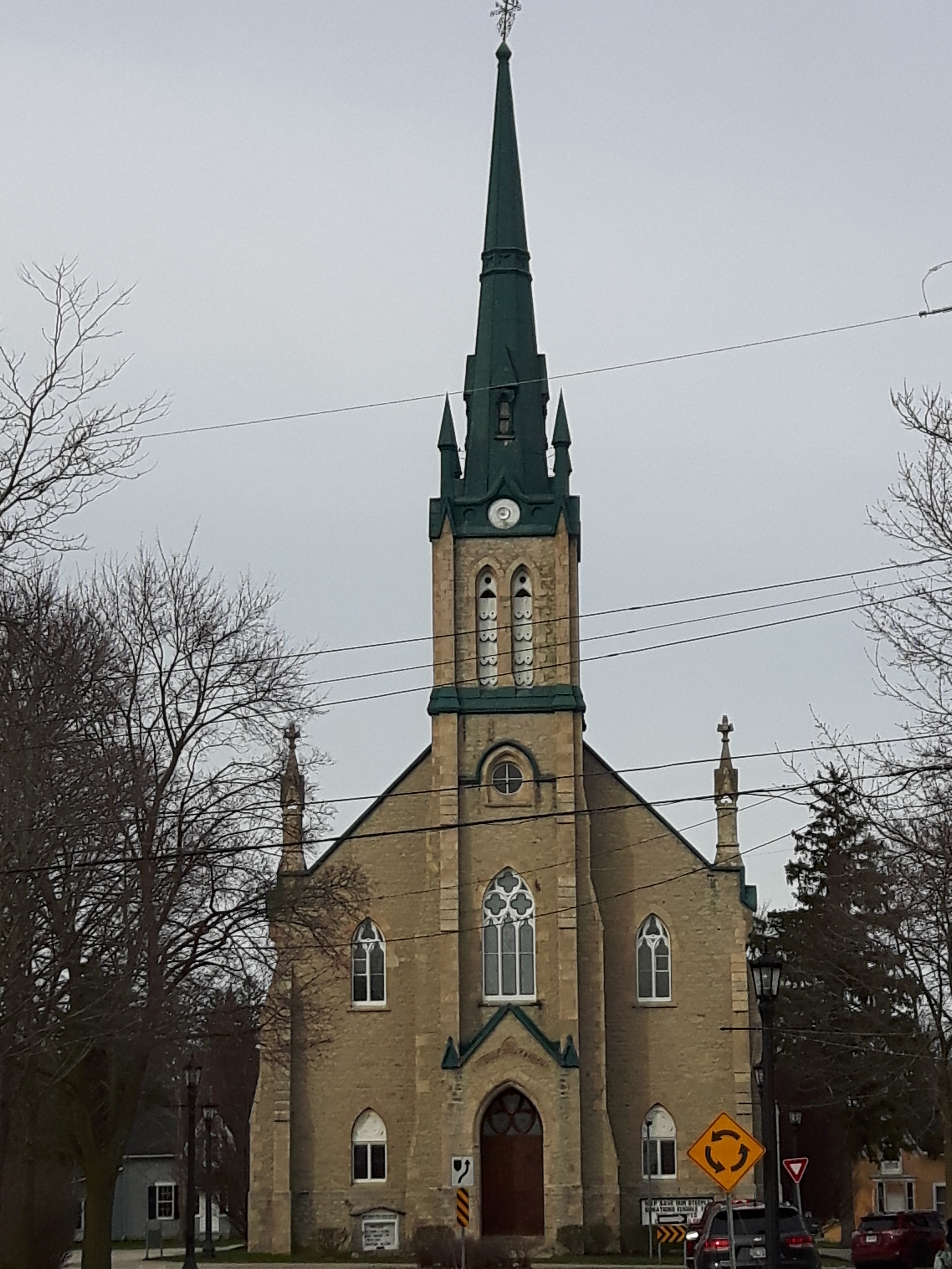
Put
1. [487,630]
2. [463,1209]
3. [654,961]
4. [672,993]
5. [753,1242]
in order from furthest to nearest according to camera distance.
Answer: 1. [487,630]
2. [654,961]
3. [672,993]
4. [463,1209]
5. [753,1242]

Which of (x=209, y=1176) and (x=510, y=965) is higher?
(x=510, y=965)

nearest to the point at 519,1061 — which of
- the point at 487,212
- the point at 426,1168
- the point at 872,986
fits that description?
the point at 426,1168

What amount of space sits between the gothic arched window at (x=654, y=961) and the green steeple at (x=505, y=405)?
31.6ft

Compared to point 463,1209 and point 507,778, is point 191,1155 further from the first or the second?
point 507,778

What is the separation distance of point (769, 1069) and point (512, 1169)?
2377cm

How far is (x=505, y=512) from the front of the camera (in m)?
47.4

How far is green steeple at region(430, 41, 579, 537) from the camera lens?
47.3 metres

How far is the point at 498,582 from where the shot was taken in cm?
4691

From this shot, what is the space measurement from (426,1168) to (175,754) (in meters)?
15.5

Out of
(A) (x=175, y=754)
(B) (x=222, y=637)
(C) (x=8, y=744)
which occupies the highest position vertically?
(B) (x=222, y=637)

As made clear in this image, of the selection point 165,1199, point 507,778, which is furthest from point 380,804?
point 165,1199

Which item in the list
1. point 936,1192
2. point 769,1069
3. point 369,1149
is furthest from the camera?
point 936,1192

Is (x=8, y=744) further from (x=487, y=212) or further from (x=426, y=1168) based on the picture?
(x=487, y=212)

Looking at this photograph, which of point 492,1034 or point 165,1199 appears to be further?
point 165,1199
